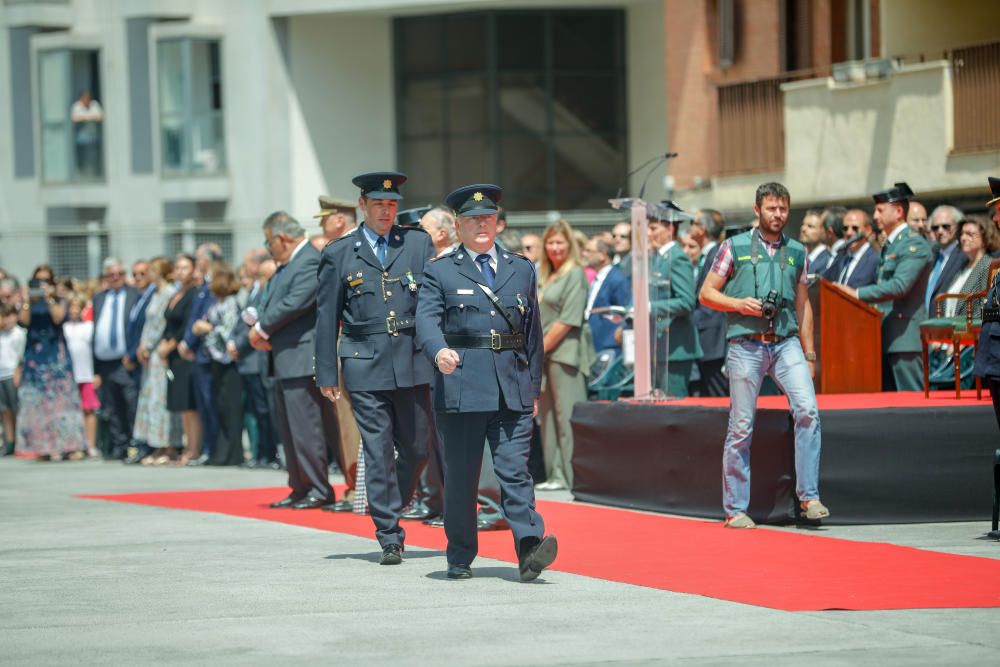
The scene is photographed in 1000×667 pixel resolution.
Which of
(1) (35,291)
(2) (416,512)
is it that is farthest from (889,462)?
(1) (35,291)

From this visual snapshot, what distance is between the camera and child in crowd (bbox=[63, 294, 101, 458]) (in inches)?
834

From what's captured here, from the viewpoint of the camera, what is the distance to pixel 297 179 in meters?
35.6

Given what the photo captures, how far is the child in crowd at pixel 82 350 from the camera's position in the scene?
21.2m

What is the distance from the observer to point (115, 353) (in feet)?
66.2

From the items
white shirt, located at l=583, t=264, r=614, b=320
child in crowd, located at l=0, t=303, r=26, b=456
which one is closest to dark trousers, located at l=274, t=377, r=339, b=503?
white shirt, located at l=583, t=264, r=614, b=320

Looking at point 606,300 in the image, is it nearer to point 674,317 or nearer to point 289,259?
point 674,317

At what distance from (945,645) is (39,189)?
33.5 meters

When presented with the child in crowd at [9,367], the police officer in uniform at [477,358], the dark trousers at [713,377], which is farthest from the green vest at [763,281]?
the child in crowd at [9,367]

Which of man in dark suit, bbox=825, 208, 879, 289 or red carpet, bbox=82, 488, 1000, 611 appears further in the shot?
man in dark suit, bbox=825, 208, 879, 289

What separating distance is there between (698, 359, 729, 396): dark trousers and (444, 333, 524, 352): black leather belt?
5348 mm

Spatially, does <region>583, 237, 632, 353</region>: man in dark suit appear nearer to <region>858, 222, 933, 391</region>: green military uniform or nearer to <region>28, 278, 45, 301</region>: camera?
<region>858, 222, 933, 391</region>: green military uniform

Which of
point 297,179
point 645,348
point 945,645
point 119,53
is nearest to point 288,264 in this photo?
point 645,348

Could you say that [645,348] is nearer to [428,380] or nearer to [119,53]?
[428,380]

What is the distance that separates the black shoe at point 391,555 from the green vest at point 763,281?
2.76 m
